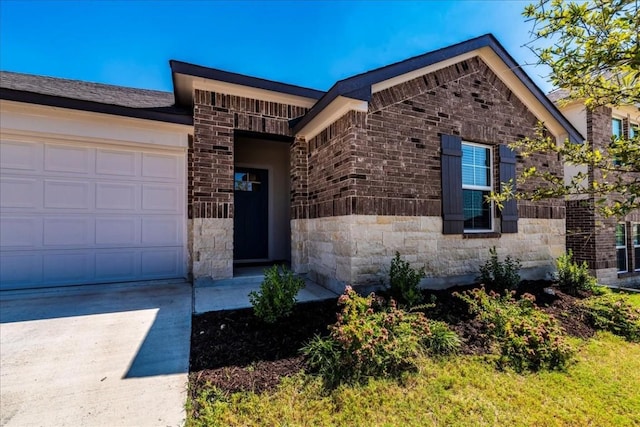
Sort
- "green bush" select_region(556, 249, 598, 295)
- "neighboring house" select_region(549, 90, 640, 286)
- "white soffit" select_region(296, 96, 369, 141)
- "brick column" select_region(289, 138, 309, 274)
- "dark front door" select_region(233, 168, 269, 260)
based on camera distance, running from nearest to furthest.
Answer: "white soffit" select_region(296, 96, 369, 141), "green bush" select_region(556, 249, 598, 295), "brick column" select_region(289, 138, 309, 274), "dark front door" select_region(233, 168, 269, 260), "neighboring house" select_region(549, 90, 640, 286)

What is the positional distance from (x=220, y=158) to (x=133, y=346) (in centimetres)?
352

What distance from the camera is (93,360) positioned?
2984 mm

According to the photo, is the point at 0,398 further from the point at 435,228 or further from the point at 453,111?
the point at 453,111

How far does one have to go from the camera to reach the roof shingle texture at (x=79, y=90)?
571 cm

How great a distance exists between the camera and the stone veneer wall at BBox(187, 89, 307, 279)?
5.59 m

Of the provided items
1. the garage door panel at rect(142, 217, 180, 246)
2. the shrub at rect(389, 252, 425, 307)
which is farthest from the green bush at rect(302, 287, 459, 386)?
the garage door panel at rect(142, 217, 180, 246)

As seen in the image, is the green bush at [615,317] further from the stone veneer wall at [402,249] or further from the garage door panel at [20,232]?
the garage door panel at [20,232]

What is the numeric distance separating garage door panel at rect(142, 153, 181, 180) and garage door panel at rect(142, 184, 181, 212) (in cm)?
23

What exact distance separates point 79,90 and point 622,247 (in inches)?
627

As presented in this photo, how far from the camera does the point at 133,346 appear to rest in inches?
128

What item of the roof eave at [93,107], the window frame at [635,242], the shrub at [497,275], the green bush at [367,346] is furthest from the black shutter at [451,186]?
the window frame at [635,242]

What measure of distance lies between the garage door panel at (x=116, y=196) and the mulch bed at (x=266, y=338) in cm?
332

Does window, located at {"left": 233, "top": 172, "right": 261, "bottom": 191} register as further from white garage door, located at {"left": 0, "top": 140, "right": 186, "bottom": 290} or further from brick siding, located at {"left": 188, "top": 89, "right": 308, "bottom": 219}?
brick siding, located at {"left": 188, "top": 89, "right": 308, "bottom": 219}

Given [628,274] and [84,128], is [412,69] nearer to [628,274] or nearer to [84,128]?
[84,128]
